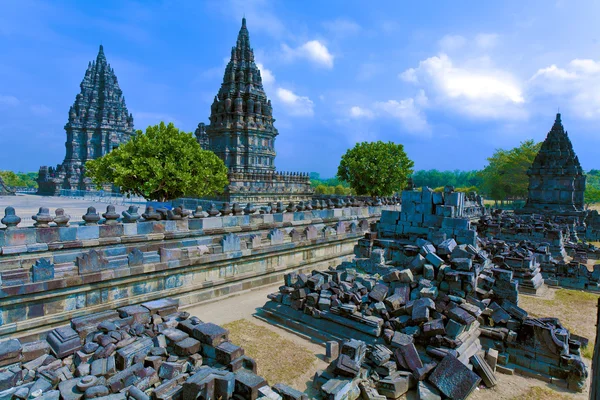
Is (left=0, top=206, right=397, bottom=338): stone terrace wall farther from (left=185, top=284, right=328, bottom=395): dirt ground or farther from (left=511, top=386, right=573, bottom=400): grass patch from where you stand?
(left=511, top=386, right=573, bottom=400): grass patch

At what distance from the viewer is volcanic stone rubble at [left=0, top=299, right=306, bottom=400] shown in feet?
14.9

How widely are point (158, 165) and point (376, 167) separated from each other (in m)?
20.7

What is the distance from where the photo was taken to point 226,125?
123ft

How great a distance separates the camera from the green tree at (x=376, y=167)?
1308 inches

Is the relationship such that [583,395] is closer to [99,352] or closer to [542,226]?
[99,352]

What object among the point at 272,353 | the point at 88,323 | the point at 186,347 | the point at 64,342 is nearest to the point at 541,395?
the point at 272,353

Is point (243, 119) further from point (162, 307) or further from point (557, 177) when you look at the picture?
point (162, 307)

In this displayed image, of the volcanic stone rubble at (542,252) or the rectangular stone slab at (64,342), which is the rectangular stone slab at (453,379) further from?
the volcanic stone rubble at (542,252)

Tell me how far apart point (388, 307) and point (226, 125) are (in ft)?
111

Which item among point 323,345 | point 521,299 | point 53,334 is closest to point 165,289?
point 53,334

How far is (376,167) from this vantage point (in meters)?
32.9

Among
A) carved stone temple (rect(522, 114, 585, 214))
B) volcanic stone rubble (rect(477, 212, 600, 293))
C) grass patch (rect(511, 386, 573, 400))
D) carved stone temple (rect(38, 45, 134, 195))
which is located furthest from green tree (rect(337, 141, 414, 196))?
carved stone temple (rect(38, 45, 134, 195))

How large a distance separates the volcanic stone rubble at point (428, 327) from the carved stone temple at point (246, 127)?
2762 cm

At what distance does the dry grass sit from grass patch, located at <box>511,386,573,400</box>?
8.04ft
